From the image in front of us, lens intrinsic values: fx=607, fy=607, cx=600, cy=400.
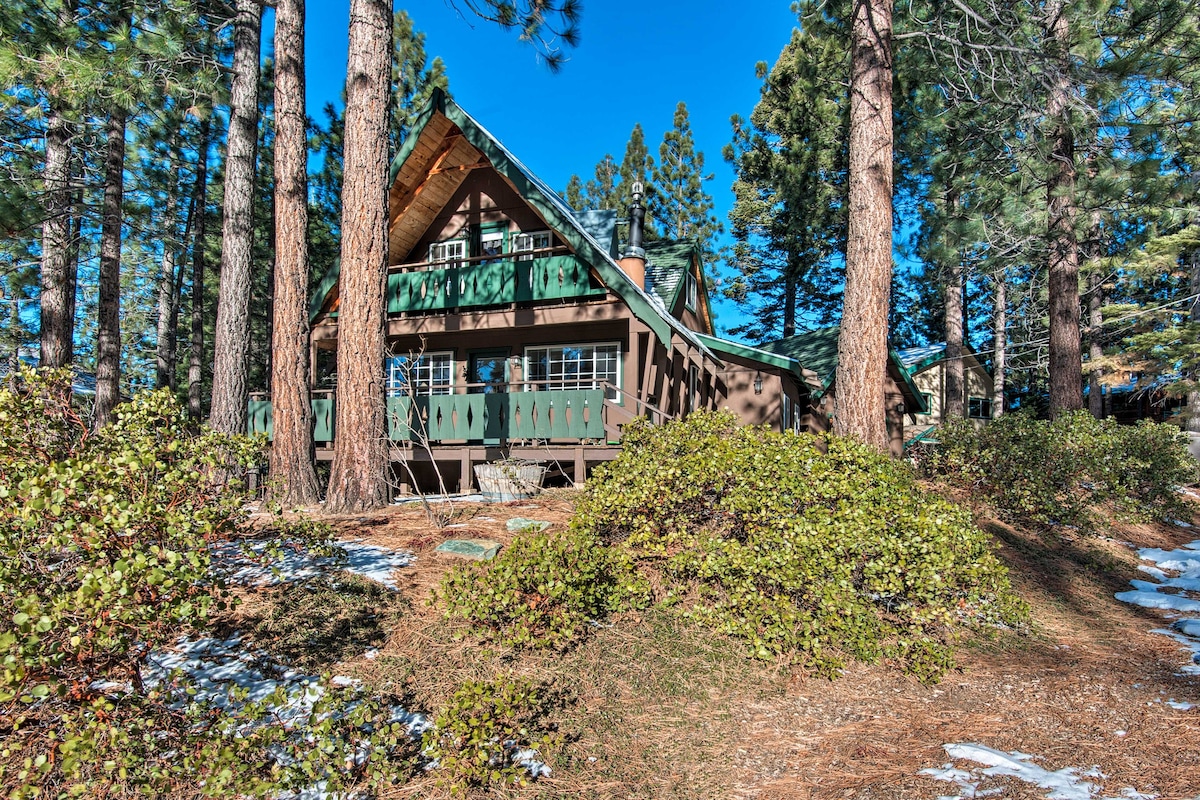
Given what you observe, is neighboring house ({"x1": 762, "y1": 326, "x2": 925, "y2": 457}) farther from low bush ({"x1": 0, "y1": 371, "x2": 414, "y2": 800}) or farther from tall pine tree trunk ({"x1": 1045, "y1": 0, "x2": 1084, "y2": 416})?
low bush ({"x1": 0, "y1": 371, "x2": 414, "y2": 800})

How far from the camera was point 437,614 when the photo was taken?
4656mm

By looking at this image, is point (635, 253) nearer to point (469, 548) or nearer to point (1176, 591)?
point (469, 548)

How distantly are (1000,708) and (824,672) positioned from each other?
3.55 feet

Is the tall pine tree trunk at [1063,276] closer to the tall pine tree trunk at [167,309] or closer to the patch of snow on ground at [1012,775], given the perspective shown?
the patch of snow on ground at [1012,775]

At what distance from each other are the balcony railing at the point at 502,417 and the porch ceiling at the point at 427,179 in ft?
14.1

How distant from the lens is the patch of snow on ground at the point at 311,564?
15.9 ft

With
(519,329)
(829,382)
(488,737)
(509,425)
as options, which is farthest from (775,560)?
(829,382)

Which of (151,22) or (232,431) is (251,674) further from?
(151,22)

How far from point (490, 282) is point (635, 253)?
376cm

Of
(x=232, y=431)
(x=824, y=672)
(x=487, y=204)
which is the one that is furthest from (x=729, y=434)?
(x=487, y=204)

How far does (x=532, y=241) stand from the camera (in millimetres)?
14664

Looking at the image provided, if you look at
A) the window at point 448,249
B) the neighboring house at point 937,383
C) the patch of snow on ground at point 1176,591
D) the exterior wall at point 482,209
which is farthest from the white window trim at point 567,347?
the neighboring house at point 937,383

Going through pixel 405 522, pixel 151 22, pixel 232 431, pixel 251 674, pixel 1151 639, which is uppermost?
pixel 151 22

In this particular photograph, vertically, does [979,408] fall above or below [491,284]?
below
